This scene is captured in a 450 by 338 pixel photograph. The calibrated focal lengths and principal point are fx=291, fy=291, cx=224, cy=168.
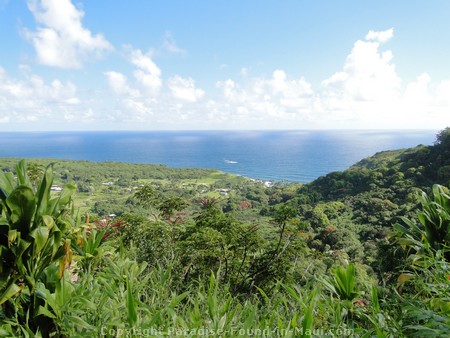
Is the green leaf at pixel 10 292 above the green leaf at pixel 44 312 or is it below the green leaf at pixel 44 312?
above

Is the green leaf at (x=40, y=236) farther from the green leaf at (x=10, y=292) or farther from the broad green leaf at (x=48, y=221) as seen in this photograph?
the green leaf at (x=10, y=292)

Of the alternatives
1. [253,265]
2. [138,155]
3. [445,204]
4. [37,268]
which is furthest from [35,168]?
[138,155]

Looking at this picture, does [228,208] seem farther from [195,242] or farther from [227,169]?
[227,169]

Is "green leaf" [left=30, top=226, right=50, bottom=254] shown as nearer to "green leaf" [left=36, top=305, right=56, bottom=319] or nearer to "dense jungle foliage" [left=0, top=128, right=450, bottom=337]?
"dense jungle foliage" [left=0, top=128, right=450, bottom=337]

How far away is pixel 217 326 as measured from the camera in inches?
50.9

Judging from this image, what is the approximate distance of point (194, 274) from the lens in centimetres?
488

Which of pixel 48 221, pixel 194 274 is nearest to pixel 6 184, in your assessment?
pixel 48 221

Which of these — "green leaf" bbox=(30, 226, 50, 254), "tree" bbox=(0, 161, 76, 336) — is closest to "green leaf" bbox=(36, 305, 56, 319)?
"tree" bbox=(0, 161, 76, 336)

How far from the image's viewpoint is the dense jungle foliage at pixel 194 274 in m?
1.45

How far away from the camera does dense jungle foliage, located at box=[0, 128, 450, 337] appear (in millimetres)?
1450

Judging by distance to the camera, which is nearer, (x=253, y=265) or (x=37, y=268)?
(x=37, y=268)

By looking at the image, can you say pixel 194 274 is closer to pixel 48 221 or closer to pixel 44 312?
pixel 44 312

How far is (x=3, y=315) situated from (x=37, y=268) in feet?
0.94

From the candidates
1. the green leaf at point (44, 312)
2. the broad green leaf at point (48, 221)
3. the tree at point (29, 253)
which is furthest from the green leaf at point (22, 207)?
the green leaf at point (44, 312)
